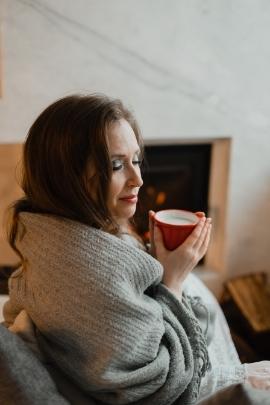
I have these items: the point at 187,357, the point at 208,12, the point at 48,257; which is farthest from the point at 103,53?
the point at 187,357

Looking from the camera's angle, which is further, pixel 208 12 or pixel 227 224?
pixel 227 224

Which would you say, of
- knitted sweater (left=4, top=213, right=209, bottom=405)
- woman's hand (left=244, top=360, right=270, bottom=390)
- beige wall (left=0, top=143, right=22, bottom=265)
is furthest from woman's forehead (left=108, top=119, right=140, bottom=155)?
beige wall (left=0, top=143, right=22, bottom=265)

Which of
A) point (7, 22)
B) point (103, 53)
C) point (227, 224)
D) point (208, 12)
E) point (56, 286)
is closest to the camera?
point (56, 286)

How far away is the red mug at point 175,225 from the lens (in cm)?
93

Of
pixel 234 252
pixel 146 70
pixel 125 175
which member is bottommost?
pixel 234 252

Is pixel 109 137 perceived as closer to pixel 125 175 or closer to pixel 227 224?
pixel 125 175

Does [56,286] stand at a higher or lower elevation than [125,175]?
lower

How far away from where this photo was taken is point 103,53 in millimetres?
1545

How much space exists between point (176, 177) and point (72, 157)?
122cm

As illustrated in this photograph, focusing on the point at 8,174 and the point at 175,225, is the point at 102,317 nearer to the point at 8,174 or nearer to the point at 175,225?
the point at 175,225

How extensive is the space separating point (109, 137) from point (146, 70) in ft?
2.79

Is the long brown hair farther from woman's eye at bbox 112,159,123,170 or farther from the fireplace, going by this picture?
the fireplace

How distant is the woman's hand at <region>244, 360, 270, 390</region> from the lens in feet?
2.96

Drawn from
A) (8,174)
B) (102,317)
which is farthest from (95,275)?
(8,174)
